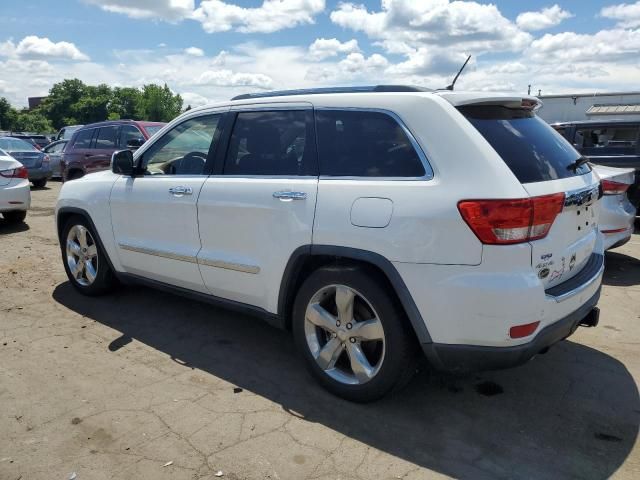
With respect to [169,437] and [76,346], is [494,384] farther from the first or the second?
[76,346]

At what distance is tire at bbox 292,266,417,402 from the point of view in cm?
301

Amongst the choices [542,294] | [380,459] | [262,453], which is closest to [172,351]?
[262,453]

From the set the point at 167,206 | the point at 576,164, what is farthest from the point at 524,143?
the point at 167,206

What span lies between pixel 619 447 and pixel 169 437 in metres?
2.40

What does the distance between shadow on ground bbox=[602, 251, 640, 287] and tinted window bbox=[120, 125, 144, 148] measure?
826cm

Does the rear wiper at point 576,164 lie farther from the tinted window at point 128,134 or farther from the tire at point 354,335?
the tinted window at point 128,134

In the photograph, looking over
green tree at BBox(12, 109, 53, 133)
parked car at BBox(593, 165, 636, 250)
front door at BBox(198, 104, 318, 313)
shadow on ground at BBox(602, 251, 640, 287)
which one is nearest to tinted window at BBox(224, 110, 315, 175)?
front door at BBox(198, 104, 318, 313)

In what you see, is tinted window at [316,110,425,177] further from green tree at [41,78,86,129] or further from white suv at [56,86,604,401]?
green tree at [41,78,86,129]

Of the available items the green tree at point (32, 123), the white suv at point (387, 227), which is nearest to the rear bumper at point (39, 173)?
the white suv at point (387, 227)

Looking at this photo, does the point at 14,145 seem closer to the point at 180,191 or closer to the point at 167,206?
the point at 167,206

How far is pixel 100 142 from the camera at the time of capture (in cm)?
1123

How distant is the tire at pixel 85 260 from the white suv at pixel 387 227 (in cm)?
115

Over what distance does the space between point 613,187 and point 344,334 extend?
13.2 feet

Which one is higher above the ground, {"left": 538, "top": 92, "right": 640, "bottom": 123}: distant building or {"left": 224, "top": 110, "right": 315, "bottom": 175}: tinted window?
{"left": 538, "top": 92, "right": 640, "bottom": 123}: distant building
